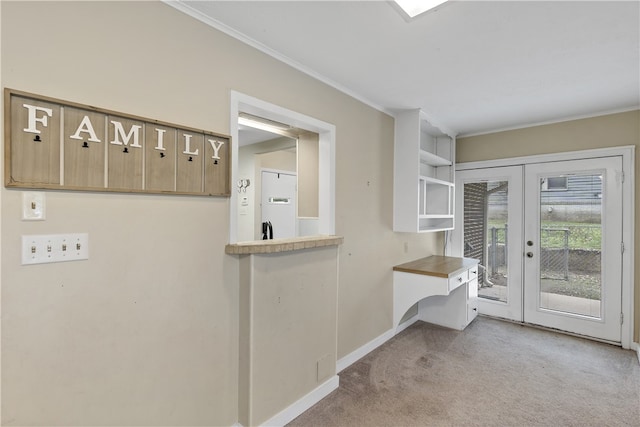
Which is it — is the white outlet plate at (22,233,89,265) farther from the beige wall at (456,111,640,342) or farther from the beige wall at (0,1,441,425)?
the beige wall at (456,111,640,342)

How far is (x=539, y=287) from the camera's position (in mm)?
3486

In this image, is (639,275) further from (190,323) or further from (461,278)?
(190,323)

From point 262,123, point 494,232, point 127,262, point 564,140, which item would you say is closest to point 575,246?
point 494,232

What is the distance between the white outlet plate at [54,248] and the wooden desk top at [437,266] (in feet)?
8.88

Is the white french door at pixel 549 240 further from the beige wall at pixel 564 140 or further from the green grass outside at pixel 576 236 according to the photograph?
the beige wall at pixel 564 140

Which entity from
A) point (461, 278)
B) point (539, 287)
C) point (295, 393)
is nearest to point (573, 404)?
point (461, 278)

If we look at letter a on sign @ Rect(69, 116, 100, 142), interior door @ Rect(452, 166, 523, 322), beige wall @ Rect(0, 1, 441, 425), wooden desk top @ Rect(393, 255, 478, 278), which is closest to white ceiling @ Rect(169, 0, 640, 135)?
beige wall @ Rect(0, 1, 441, 425)

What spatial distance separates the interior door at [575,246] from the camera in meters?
3.07

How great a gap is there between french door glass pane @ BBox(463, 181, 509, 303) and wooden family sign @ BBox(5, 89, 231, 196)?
3460 mm

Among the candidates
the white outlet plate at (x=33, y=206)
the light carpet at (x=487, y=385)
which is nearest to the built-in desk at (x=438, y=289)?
the light carpet at (x=487, y=385)

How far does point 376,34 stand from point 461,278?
254 cm

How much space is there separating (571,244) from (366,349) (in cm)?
256

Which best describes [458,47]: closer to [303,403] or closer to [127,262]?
[127,262]

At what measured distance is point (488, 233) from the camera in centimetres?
385
